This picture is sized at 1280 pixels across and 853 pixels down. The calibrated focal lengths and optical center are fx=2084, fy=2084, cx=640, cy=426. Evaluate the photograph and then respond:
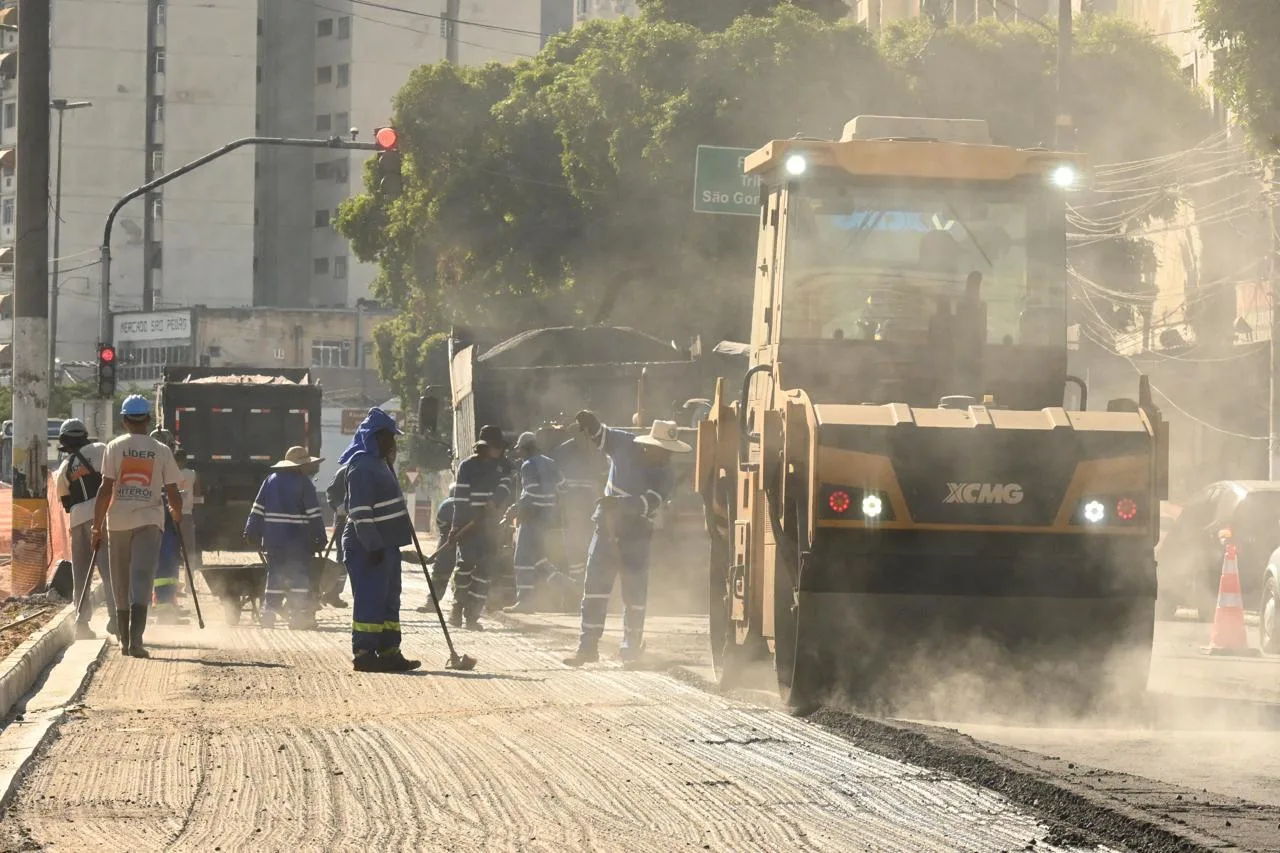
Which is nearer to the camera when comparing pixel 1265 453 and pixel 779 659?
pixel 779 659

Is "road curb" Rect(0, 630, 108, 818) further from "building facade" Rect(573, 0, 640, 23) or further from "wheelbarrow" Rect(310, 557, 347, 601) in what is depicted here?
"building facade" Rect(573, 0, 640, 23)

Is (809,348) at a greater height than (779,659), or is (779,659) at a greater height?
(809,348)

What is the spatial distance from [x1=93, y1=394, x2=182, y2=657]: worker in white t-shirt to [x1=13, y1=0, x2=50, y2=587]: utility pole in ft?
17.4

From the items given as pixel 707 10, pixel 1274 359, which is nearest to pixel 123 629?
pixel 1274 359

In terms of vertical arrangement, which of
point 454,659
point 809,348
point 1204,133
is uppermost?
point 1204,133

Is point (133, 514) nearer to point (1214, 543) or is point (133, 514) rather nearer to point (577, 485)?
point (577, 485)

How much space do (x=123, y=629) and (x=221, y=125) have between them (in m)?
84.0

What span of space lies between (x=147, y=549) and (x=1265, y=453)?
1071 inches

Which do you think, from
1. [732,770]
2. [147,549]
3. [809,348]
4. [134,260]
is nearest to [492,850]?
[732,770]

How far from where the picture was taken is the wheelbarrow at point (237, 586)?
17.3 metres

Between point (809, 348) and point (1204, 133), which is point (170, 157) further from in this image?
point (809, 348)

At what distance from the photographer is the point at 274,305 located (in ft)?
330

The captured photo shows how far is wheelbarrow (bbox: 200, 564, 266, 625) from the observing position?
17.3 m

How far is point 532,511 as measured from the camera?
18516 millimetres
